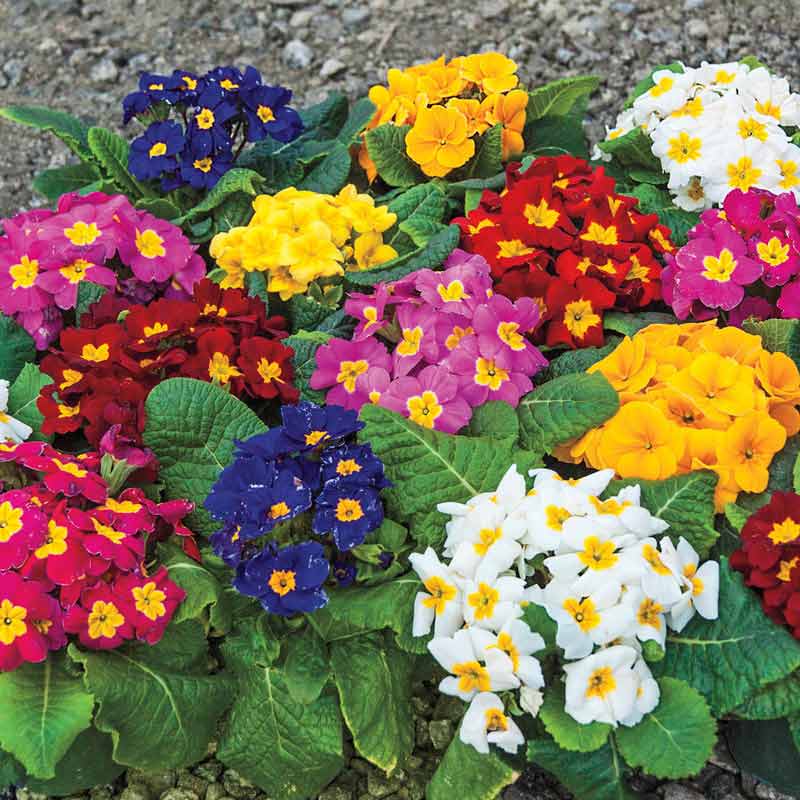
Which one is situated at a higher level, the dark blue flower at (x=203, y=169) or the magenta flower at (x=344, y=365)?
the dark blue flower at (x=203, y=169)

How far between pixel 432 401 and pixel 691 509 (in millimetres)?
614

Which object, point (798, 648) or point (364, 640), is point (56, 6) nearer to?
point (364, 640)

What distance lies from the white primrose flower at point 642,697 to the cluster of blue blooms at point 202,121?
191 cm

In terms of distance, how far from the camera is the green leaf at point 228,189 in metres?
3.24

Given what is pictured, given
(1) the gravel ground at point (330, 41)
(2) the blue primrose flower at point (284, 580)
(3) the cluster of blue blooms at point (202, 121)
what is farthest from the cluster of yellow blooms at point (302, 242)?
(1) the gravel ground at point (330, 41)

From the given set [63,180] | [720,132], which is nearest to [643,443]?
[720,132]

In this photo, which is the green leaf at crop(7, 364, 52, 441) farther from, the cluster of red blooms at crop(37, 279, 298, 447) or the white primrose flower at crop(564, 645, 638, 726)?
the white primrose flower at crop(564, 645, 638, 726)

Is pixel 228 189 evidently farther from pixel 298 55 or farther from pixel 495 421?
pixel 298 55

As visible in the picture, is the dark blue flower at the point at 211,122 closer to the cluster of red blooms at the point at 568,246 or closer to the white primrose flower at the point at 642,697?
the cluster of red blooms at the point at 568,246

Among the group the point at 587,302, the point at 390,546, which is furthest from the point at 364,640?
the point at 587,302

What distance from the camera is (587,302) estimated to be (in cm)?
279

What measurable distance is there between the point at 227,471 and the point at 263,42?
3281 mm

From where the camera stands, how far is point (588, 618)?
2.12m

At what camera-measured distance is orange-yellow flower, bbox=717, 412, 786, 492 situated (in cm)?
241
